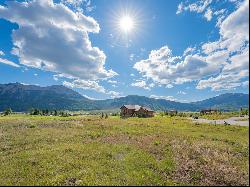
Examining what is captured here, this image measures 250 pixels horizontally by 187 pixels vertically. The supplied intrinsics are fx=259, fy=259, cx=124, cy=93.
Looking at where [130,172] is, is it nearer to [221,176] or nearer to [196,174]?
[196,174]

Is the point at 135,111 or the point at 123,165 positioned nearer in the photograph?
the point at 123,165

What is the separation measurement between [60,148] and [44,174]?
10850 millimetres

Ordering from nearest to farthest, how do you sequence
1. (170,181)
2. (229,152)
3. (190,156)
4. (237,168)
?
1. (170,181)
2. (237,168)
3. (190,156)
4. (229,152)

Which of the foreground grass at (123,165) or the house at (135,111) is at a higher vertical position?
the house at (135,111)

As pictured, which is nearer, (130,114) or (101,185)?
(101,185)

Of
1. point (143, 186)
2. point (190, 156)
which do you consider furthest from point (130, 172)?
point (190, 156)

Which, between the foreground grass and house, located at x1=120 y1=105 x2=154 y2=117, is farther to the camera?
house, located at x1=120 y1=105 x2=154 y2=117

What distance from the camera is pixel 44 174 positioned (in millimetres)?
21547

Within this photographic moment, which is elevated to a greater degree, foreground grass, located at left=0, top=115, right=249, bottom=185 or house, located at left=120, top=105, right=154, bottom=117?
house, located at left=120, top=105, right=154, bottom=117

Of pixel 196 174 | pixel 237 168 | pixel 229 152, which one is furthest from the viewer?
pixel 229 152

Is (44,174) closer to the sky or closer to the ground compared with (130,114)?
closer to the ground

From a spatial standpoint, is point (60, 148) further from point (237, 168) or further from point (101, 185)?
point (237, 168)

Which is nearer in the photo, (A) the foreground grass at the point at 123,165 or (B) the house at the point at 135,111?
(A) the foreground grass at the point at 123,165

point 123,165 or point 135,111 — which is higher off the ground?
point 135,111
